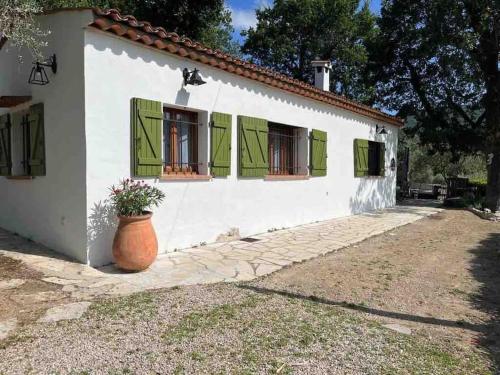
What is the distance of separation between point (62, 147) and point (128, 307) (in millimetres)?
2895

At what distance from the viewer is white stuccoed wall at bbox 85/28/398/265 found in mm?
5414

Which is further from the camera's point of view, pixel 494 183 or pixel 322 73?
pixel 494 183

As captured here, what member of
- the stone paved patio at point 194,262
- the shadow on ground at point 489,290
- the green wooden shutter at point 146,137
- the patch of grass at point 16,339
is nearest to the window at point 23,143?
the stone paved patio at point 194,262

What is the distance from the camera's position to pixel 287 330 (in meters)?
3.51

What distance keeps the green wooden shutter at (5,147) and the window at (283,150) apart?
16.6 feet

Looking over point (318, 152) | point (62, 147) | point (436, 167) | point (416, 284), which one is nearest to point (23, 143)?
point (62, 147)

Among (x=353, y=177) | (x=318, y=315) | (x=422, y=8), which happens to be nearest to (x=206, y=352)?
(x=318, y=315)

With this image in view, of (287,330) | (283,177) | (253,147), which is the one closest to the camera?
(287,330)

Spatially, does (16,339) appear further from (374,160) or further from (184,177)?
(374,160)

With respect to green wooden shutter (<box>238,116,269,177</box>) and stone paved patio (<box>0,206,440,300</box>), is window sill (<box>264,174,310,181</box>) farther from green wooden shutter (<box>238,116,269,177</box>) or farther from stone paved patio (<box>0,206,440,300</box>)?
stone paved patio (<box>0,206,440,300</box>)

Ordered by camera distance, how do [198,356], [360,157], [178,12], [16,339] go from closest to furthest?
1. [198,356]
2. [16,339]
3. [360,157]
4. [178,12]

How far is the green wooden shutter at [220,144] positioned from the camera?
23.0ft

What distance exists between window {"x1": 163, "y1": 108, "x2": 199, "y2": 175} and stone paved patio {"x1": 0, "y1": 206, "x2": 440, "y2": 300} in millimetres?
1390

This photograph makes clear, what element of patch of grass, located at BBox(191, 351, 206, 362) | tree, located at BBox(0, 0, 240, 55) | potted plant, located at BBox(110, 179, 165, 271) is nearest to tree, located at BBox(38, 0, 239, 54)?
tree, located at BBox(0, 0, 240, 55)
